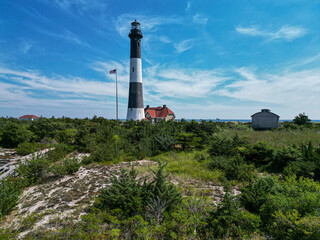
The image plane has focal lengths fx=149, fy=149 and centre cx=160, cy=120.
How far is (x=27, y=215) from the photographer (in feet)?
13.1

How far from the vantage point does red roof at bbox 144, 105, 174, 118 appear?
Result: 124 feet

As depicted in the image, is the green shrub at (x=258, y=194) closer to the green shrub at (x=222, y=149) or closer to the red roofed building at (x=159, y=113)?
the green shrub at (x=222, y=149)

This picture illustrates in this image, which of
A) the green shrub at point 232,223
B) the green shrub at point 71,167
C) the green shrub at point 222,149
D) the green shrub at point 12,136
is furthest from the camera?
the green shrub at point 12,136

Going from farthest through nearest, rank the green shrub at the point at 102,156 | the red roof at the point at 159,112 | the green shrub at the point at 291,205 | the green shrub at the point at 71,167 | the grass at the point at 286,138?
the red roof at the point at 159,112
the grass at the point at 286,138
the green shrub at the point at 102,156
the green shrub at the point at 71,167
the green shrub at the point at 291,205

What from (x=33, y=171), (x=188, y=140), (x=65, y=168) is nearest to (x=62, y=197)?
(x=65, y=168)

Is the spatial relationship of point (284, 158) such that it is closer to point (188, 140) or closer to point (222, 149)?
point (222, 149)

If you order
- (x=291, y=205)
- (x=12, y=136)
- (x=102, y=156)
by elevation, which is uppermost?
(x=12, y=136)

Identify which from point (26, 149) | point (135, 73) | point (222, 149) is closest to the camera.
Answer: point (222, 149)

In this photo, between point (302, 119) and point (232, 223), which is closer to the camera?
point (232, 223)

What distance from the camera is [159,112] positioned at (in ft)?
127

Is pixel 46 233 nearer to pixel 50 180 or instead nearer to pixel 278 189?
pixel 50 180

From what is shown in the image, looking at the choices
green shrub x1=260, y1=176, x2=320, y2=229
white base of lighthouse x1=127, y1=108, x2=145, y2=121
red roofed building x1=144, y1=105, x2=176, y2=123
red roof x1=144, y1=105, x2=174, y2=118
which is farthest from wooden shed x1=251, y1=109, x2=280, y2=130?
green shrub x1=260, y1=176, x2=320, y2=229

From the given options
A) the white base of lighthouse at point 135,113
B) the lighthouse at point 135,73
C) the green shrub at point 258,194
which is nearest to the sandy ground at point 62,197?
the green shrub at point 258,194

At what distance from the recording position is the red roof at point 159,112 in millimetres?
37662
